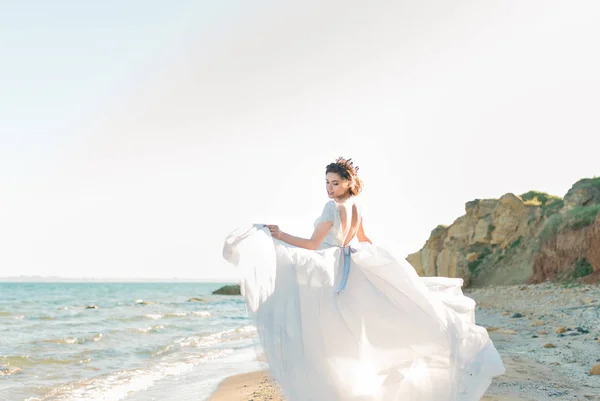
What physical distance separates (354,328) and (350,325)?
0.04 metres

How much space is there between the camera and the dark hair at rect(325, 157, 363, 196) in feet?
→ 16.6

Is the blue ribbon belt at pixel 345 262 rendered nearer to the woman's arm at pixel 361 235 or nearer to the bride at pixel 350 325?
the bride at pixel 350 325

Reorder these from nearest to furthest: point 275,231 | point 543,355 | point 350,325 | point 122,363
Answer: point 350,325, point 275,231, point 543,355, point 122,363

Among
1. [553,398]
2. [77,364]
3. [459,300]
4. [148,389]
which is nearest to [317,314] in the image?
[459,300]

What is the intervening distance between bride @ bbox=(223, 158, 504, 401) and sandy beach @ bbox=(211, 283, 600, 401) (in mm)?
1399

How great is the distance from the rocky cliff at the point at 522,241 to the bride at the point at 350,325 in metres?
17.3

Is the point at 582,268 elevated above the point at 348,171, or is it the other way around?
the point at 348,171

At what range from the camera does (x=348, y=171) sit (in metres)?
5.07

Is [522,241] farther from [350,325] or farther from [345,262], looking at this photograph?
[350,325]

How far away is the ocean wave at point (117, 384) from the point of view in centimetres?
838

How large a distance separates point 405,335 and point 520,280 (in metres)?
24.4

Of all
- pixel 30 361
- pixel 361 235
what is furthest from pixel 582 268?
pixel 361 235

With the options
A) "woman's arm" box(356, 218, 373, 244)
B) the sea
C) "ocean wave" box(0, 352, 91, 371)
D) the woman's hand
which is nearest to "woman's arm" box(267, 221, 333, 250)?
the woman's hand

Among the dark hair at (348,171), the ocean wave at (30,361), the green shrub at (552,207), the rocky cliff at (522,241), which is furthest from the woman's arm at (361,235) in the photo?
the green shrub at (552,207)
